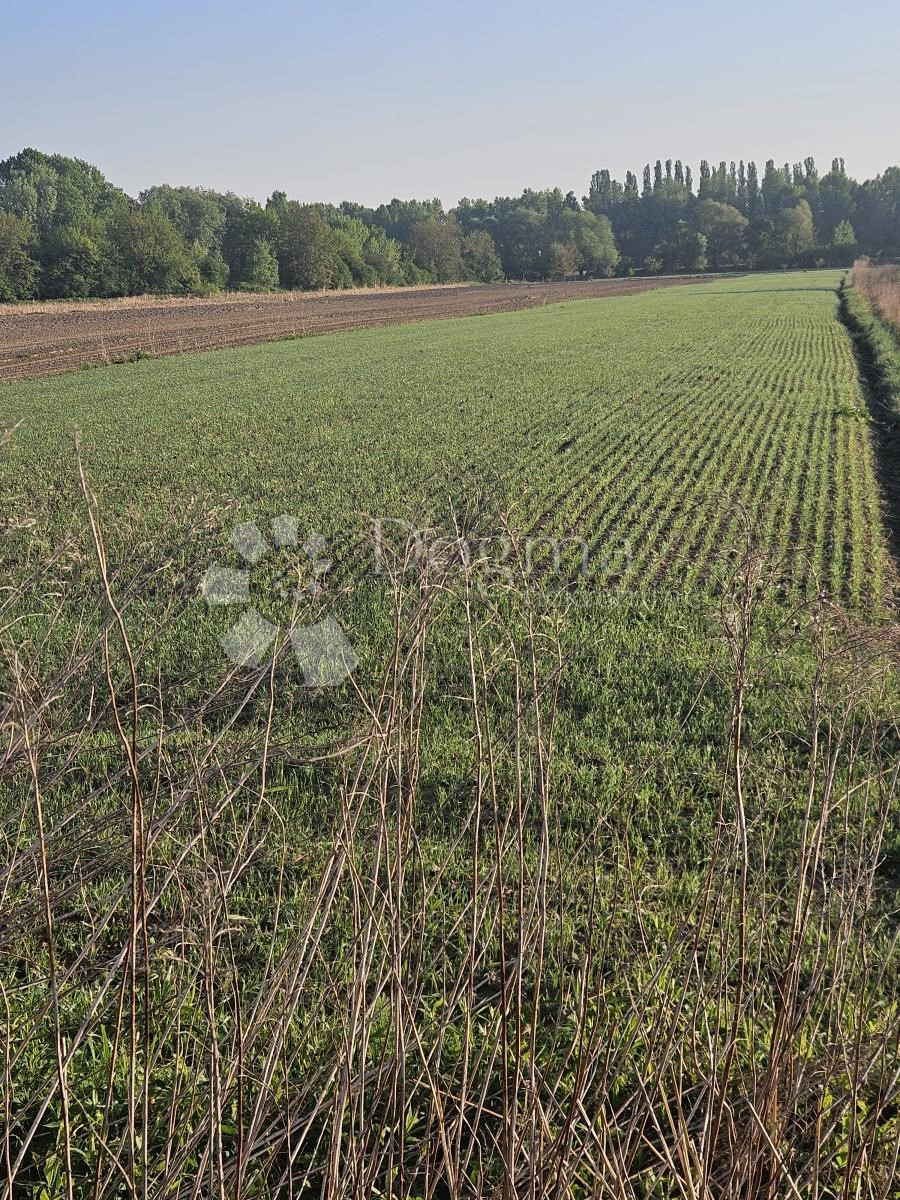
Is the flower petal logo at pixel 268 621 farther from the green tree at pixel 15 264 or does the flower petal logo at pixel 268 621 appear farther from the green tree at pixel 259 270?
the green tree at pixel 259 270

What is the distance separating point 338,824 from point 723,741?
233 inches

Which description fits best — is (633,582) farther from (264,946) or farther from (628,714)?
(264,946)

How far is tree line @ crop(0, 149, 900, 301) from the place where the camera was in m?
75.9

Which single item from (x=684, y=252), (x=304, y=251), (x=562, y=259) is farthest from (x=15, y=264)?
(x=684, y=252)

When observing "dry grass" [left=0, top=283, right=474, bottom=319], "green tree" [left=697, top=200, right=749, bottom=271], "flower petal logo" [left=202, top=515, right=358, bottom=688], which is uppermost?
"green tree" [left=697, top=200, right=749, bottom=271]

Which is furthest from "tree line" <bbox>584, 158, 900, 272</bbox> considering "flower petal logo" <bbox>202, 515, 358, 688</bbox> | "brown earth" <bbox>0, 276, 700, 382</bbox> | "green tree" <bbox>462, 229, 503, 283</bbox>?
"flower petal logo" <bbox>202, 515, 358, 688</bbox>

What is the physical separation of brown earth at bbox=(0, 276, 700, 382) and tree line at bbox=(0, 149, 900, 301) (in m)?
6.14

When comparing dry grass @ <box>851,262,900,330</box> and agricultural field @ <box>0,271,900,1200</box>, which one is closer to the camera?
agricultural field @ <box>0,271,900,1200</box>

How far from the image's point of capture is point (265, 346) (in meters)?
41.2

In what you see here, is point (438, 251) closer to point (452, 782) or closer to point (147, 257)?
point (147, 257)

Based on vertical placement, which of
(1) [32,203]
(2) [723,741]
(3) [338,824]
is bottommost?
(2) [723,741]

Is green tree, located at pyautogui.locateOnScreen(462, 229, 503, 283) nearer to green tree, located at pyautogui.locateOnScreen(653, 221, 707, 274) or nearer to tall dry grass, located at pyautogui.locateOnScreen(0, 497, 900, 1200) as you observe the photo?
green tree, located at pyautogui.locateOnScreen(653, 221, 707, 274)

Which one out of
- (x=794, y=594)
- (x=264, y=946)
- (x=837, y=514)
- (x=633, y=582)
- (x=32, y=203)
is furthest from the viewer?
(x=32, y=203)

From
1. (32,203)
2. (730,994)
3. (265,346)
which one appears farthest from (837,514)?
(32,203)
